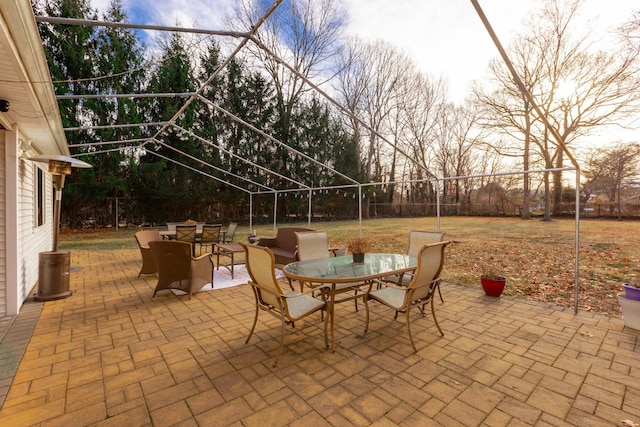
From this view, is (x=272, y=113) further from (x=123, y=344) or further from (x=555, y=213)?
(x=555, y=213)

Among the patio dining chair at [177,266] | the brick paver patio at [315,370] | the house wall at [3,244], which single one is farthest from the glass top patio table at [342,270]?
the house wall at [3,244]

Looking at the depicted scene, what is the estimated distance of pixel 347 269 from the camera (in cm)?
307

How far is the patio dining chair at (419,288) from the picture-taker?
8.79ft

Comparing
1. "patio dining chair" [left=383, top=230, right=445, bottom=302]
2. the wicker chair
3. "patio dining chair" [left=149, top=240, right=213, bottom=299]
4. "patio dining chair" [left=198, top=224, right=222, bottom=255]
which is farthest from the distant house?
"patio dining chair" [left=383, top=230, right=445, bottom=302]

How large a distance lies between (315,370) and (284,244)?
3844mm

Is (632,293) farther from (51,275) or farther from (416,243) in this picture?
(51,275)

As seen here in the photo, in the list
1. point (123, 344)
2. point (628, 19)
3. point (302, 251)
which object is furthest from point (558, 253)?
point (123, 344)

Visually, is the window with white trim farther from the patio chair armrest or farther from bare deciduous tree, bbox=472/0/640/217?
bare deciduous tree, bbox=472/0/640/217

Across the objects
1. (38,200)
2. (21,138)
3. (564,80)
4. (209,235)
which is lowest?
(209,235)

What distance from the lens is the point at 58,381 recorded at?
2209 mm

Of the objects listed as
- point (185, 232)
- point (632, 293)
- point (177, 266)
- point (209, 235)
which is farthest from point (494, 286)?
point (185, 232)

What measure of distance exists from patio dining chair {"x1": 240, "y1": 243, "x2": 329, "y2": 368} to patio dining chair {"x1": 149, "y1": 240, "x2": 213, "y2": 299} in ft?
5.48

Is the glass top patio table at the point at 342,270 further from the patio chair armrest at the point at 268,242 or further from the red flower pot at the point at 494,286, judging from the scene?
the patio chair armrest at the point at 268,242

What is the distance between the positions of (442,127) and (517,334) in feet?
79.5
